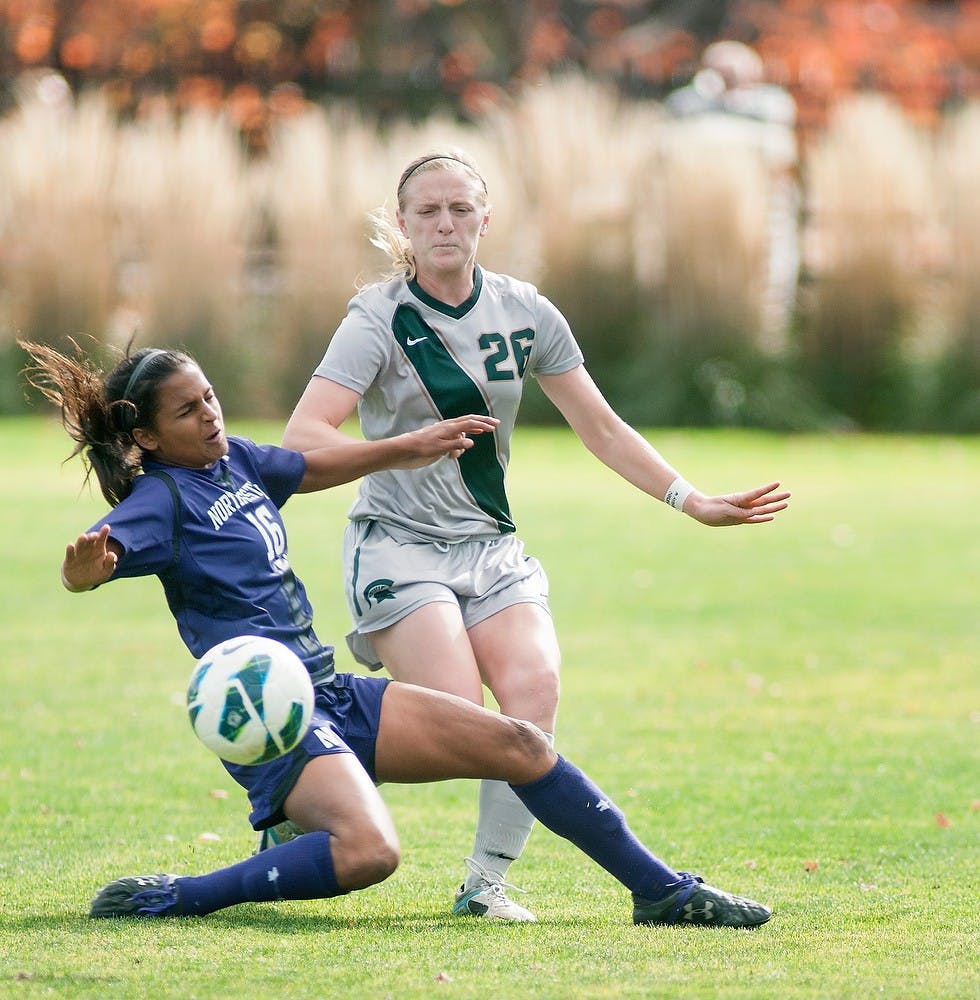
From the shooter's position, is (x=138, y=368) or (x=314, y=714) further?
(x=138, y=368)

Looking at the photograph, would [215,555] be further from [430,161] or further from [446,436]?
[430,161]

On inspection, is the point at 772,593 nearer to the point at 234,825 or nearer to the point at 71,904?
the point at 234,825

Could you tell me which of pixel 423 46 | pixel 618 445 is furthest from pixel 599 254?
pixel 618 445

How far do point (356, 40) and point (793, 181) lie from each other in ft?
41.5

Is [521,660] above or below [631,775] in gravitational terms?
above

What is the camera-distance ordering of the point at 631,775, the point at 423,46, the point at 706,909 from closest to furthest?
1. the point at 706,909
2. the point at 631,775
3. the point at 423,46

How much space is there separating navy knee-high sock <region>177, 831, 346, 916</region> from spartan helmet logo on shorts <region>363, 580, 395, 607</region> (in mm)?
797

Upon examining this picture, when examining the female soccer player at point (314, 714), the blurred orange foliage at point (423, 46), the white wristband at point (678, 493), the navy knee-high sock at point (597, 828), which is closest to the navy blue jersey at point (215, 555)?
the female soccer player at point (314, 714)

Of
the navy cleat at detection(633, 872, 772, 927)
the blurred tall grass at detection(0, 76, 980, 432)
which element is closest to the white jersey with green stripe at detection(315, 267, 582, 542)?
the navy cleat at detection(633, 872, 772, 927)

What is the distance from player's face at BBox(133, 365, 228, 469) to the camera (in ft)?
15.4

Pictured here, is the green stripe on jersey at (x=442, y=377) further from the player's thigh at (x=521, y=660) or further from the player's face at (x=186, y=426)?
the player's face at (x=186, y=426)

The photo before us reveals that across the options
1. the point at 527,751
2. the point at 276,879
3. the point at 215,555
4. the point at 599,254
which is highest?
the point at 599,254

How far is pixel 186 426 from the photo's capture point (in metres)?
4.69

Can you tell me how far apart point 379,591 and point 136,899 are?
3.60 ft
